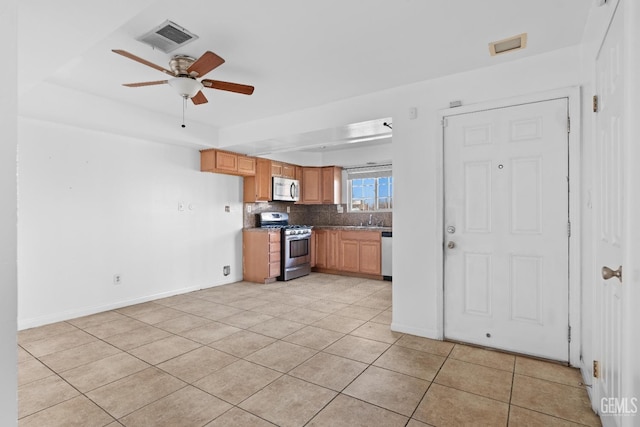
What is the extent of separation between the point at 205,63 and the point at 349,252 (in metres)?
4.65

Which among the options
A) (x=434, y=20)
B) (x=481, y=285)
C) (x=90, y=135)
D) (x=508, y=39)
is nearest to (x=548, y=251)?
(x=481, y=285)

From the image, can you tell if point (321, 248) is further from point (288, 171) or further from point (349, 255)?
point (288, 171)

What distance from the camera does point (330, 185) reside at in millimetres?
7035

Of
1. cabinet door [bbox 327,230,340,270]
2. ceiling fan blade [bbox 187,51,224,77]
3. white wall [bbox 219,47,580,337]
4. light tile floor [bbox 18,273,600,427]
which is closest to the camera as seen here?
light tile floor [bbox 18,273,600,427]

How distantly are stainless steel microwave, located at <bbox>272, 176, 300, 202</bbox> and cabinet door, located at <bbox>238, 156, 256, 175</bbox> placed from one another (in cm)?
57

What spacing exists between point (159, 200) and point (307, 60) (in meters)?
3.21

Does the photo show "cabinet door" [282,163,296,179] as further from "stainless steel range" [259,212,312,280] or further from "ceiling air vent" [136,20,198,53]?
"ceiling air vent" [136,20,198,53]

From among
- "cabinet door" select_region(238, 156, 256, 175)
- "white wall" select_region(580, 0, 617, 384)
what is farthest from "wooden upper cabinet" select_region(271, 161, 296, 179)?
"white wall" select_region(580, 0, 617, 384)

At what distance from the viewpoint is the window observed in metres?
6.88

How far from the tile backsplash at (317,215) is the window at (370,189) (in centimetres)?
16

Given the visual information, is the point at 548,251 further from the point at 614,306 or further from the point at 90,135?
the point at 90,135

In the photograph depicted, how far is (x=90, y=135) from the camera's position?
4.09 meters

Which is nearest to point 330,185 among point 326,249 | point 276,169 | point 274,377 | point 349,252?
point 276,169

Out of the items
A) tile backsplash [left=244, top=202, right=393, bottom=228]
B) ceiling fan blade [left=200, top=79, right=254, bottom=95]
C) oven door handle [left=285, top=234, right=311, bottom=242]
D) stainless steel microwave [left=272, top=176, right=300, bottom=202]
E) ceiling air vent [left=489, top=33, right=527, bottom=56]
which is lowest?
oven door handle [left=285, top=234, right=311, bottom=242]
